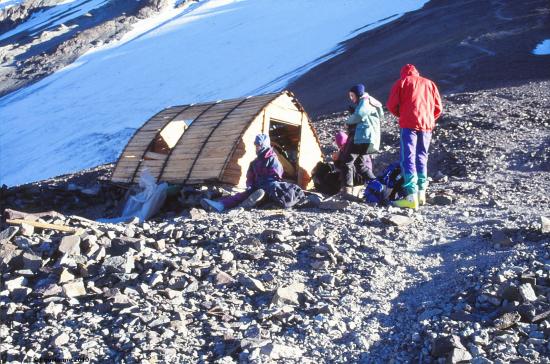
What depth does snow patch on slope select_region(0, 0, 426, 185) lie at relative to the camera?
1156 inches

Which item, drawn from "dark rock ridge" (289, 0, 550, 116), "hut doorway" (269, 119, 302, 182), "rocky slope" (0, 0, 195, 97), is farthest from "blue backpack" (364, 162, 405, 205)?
"rocky slope" (0, 0, 195, 97)

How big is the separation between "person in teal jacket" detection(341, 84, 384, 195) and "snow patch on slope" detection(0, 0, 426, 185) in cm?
1825

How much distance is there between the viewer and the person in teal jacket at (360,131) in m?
8.84

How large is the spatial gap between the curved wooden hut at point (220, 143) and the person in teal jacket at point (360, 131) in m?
1.79

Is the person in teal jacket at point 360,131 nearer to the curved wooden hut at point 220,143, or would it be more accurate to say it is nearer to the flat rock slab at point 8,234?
the curved wooden hut at point 220,143

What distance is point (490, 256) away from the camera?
5258mm

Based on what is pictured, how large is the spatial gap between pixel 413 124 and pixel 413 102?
0.30 m

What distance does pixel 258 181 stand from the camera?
28.8 feet

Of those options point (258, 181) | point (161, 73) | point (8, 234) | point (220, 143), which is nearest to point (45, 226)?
point (8, 234)

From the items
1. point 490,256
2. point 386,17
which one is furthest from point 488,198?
point 386,17

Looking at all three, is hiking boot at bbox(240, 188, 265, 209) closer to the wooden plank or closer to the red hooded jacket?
the red hooded jacket

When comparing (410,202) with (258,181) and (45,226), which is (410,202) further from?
(45,226)

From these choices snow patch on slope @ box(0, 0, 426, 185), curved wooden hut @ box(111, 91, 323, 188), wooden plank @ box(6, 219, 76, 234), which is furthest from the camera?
snow patch on slope @ box(0, 0, 426, 185)

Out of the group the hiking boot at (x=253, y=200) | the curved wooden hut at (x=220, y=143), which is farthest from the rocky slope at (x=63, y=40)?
the hiking boot at (x=253, y=200)
